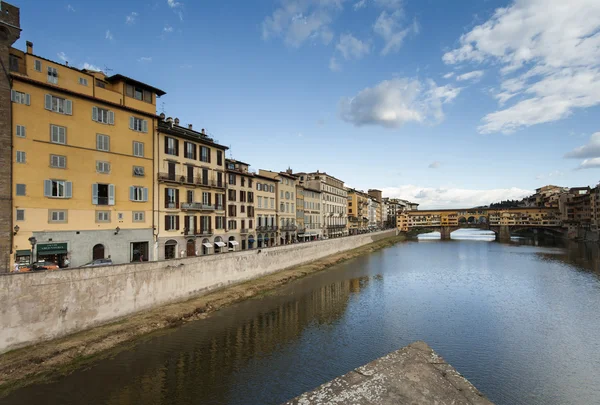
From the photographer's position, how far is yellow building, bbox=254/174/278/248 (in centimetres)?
5800

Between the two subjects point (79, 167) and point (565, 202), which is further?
point (565, 202)

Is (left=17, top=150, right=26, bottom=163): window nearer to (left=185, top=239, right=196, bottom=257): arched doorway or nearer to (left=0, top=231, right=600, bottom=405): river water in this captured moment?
(left=0, top=231, right=600, bottom=405): river water

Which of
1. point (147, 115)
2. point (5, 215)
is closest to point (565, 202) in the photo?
point (147, 115)

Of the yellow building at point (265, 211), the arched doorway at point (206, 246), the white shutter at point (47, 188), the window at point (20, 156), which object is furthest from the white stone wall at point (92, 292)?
the yellow building at point (265, 211)

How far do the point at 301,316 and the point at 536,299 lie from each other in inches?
1036

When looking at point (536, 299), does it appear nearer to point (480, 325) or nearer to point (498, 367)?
point (480, 325)

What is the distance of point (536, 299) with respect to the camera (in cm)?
3559

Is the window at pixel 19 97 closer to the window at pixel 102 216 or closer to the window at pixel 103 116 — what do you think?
the window at pixel 103 116

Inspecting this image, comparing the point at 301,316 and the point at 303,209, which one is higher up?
the point at 303,209

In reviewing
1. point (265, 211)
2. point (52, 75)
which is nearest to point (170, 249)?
point (52, 75)

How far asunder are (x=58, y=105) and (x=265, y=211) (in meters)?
36.2

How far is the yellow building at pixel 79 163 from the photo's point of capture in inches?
1064

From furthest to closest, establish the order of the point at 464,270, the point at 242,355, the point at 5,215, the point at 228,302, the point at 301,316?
the point at 464,270, the point at 228,302, the point at 301,316, the point at 5,215, the point at 242,355

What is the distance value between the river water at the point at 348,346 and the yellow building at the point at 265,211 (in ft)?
64.0
